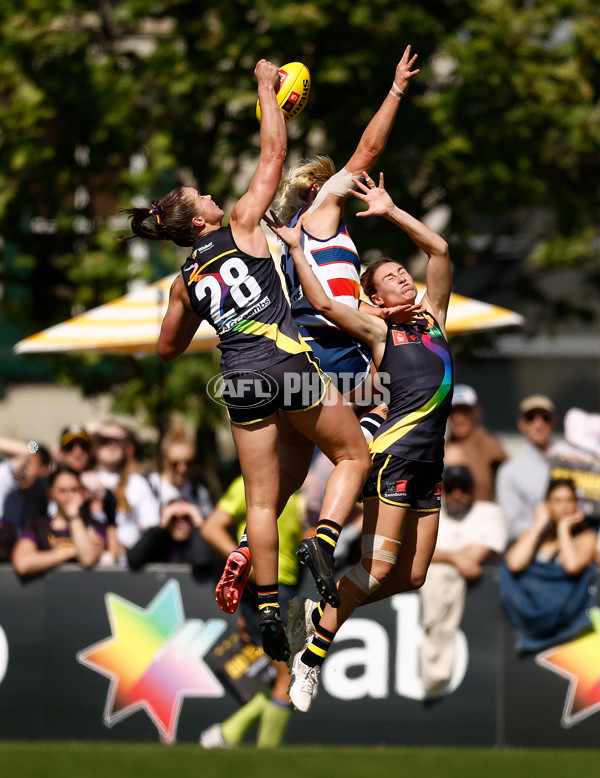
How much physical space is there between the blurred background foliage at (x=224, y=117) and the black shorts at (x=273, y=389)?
5.96 metres

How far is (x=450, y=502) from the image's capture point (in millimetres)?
9578

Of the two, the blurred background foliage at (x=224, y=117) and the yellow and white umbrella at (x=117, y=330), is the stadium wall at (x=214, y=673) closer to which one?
the yellow and white umbrella at (x=117, y=330)

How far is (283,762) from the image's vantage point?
8.99 metres

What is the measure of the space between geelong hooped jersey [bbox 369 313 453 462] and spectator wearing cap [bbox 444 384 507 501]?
4.36 metres

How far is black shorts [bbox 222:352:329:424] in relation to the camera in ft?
18.9

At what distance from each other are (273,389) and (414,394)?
30.3 inches

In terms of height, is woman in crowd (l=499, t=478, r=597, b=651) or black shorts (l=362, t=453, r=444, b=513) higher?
black shorts (l=362, t=453, r=444, b=513)

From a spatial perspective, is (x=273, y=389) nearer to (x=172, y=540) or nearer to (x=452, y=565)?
(x=452, y=565)

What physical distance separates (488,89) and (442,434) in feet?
22.8

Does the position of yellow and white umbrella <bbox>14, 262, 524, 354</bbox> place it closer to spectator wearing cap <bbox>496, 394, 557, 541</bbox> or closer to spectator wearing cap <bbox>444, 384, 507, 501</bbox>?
spectator wearing cap <bbox>444, 384, 507, 501</bbox>

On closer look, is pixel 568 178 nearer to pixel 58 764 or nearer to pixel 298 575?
pixel 298 575

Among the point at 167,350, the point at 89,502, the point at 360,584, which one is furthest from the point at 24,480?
the point at 360,584

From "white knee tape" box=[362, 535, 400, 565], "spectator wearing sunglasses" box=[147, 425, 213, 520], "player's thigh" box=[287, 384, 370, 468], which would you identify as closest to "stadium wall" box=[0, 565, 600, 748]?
"spectator wearing sunglasses" box=[147, 425, 213, 520]

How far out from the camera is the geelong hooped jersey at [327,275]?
6.08 meters
